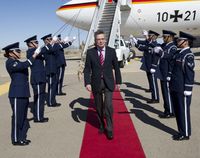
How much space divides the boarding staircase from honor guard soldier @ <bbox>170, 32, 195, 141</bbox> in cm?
1298

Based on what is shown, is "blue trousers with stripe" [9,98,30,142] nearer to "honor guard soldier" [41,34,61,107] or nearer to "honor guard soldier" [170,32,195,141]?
"honor guard soldier" [170,32,195,141]

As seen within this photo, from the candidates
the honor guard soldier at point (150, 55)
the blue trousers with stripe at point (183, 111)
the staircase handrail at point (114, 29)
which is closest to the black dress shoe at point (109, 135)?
the blue trousers with stripe at point (183, 111)

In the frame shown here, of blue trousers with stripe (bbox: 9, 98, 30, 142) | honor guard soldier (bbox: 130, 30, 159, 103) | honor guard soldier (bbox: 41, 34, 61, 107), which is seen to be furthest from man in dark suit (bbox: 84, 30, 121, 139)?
honor guard soldier (bbox: 130, 30, 159, 103)

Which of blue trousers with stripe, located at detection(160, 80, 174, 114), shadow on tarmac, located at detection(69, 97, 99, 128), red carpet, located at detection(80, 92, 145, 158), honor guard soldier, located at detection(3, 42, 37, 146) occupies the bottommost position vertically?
shadow on tarmac, located at detection(69, 97, 99, 128)

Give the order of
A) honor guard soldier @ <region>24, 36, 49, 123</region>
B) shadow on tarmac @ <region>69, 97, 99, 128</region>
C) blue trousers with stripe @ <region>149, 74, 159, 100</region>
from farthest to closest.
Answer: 1. blue trousers with stripe @ <region>149, 74, 159, 100</region>
2. shadow on tarmac @ <region>69, 97, 99, 128</region>
3. honor guard soldier @ <region>24, 36, 49, 123</region>

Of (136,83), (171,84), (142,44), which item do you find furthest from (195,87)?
(171,84)

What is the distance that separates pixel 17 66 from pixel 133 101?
5.29 meters

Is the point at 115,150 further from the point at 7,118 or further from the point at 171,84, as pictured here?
the point at 7,118

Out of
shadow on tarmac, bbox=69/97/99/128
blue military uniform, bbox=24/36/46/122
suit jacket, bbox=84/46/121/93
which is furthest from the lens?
shadow on tarmac, bbox=69/97/99/128

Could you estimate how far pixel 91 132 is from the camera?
6785mm

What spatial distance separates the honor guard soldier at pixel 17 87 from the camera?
5.64m

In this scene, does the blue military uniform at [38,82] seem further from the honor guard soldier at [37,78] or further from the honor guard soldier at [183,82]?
the honor guard soldier at [183,82]

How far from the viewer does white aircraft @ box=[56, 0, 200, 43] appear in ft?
78.8

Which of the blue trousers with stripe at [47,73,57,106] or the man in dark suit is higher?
the man in dark suit
